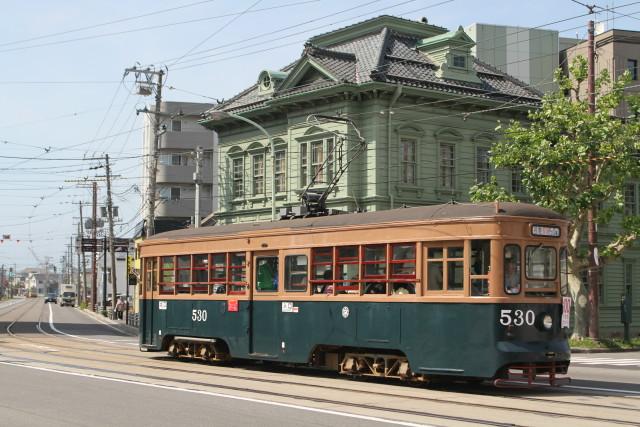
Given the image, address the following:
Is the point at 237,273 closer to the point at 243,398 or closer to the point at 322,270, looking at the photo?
the point at 322,270

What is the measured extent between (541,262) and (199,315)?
26.5 ft

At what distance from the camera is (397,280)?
15.5 metres

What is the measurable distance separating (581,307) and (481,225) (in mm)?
17910

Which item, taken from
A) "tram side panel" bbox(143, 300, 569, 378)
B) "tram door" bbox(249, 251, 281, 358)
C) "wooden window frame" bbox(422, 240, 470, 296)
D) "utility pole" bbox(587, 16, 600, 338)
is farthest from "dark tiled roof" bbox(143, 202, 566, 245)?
"utility pole" bbox(587, 16, 600, 338)

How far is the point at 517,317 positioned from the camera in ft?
47.1

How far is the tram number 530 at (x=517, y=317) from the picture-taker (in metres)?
14.3

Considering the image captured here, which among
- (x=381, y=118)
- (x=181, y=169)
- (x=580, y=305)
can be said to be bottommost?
(x=580, y=305)

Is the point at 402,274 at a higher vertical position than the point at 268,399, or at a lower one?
higher

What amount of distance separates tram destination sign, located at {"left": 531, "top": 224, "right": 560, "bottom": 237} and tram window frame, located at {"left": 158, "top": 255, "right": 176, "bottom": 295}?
9182 millimetres

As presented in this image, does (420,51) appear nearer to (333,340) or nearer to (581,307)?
(581,307)

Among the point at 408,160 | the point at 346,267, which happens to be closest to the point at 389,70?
the point at 408,160

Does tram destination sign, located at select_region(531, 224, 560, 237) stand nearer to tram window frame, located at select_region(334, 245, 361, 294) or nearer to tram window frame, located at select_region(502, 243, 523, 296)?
tram window frame, located at select_region(502, 243, 523, 296)

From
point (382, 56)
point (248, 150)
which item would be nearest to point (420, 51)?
point (382, 56)

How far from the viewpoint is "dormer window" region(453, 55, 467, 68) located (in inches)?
1437
